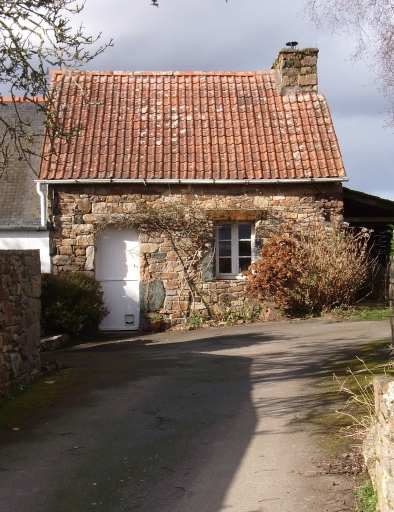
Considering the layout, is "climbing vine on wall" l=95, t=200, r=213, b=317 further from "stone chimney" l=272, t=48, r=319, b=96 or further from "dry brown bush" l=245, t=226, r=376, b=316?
"stone chimney" l=272, t=48, r=319, b=96

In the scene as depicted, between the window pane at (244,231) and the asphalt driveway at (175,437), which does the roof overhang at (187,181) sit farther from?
the asphalt driveway at (175,437)

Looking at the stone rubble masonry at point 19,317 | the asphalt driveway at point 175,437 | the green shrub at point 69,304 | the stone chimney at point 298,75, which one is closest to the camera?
the asphalt driveway at point 175,437

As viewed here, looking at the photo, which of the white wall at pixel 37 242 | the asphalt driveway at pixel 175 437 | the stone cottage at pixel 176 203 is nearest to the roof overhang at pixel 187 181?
the stone cottage at pixel 176 203

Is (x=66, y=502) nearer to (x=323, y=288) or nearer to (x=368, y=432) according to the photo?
(x=368, y=432)

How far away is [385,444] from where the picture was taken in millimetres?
3939

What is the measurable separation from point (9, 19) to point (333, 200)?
354 inches

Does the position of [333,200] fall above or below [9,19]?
below

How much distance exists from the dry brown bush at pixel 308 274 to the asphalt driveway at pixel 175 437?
353cm

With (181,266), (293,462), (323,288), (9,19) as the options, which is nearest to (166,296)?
(181,266)

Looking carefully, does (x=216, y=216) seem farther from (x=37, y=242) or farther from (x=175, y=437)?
(x=175, y=437)

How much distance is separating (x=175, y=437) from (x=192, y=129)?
10814 millimetres

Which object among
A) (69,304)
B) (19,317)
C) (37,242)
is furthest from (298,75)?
(19,317)

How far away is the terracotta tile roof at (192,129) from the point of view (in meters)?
14.7

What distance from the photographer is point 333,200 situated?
48.8 ft
